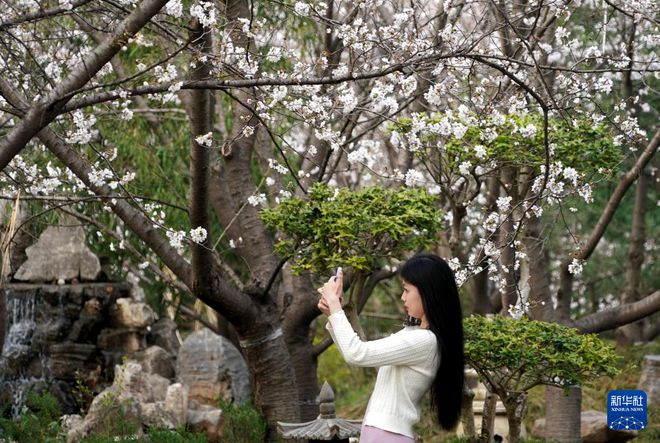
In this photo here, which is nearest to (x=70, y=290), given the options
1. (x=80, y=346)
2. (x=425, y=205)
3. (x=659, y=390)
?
(x=80, y=346)

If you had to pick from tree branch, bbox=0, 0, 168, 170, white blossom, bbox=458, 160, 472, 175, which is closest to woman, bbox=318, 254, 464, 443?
tree branch, bbox=0, 0, 168, 170

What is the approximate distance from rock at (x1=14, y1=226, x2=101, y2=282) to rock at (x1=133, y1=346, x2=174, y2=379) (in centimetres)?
110

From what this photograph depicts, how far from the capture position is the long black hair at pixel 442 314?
3809 mm

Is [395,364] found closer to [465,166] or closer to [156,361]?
[465,166]

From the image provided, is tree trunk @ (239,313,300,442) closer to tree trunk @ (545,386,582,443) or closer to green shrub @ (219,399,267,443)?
green shrub @ (219,399,267,443)

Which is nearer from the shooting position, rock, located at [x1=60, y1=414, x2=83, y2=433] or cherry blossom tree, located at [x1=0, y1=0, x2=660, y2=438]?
cherry blossom tree, located at [x1=0, y1=0, x2=660, y2=438]

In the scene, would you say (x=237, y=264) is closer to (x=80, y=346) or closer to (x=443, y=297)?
(x=80, y=346)

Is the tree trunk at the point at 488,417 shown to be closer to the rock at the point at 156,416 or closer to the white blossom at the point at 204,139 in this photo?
the white blossom at the point at 204,139

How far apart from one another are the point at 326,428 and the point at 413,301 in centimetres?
175

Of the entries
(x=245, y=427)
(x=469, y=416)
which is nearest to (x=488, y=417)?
(x=469, y=416)

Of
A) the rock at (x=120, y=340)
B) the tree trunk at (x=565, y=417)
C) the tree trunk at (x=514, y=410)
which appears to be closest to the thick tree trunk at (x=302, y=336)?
the tree trunk at (x=565, y=417)

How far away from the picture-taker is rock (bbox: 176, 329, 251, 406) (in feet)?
33.9

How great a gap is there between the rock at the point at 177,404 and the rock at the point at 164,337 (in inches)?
131

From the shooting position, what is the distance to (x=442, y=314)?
3.83 meters
